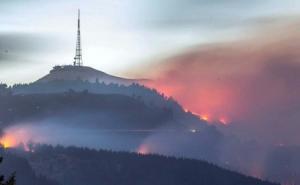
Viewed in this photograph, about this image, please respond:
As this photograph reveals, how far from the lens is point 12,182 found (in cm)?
7206
